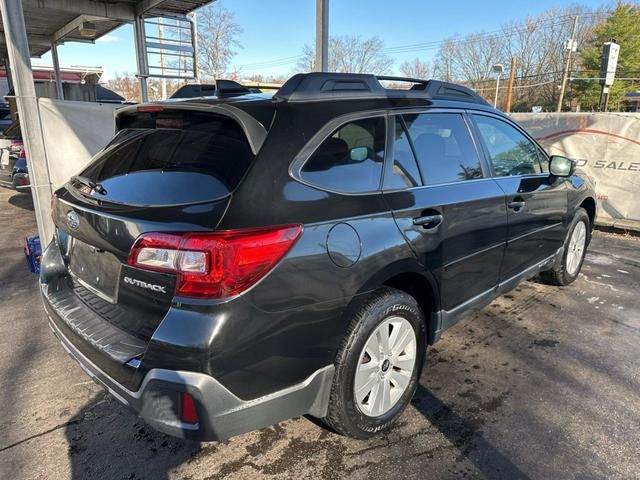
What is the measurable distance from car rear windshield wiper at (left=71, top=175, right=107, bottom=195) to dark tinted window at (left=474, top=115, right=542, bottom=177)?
2.52 metres

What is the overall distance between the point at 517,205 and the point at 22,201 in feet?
32.1

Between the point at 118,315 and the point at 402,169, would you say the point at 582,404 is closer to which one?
the point at 402,169

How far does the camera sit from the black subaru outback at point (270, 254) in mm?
1840

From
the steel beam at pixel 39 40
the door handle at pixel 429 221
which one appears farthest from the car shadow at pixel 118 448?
the steel beam at pixel 39 40

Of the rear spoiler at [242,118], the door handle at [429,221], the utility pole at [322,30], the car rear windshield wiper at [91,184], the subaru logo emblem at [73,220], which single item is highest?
the utility pole at [322,30]

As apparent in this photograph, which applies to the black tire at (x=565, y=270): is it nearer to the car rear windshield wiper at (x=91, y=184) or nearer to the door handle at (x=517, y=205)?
the door handle at (x=517, y=205)

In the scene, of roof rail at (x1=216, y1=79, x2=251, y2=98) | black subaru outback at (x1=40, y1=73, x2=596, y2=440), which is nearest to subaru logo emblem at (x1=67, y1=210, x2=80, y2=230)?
black subaru outback at (x1=40, y1=73, x2=596, y2=440)

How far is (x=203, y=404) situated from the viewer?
1812 millimetres

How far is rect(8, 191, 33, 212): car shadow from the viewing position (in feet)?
29.7

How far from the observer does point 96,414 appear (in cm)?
276

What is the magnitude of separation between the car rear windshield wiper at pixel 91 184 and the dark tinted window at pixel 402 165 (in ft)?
4.78

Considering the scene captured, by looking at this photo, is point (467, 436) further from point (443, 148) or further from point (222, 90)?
point (222, 90)

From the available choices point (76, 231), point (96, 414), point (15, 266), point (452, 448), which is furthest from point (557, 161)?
point (15, 266)

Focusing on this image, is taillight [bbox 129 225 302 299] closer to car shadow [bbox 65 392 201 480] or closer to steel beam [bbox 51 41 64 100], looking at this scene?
car shadow [bbox 65 392 201 480]
